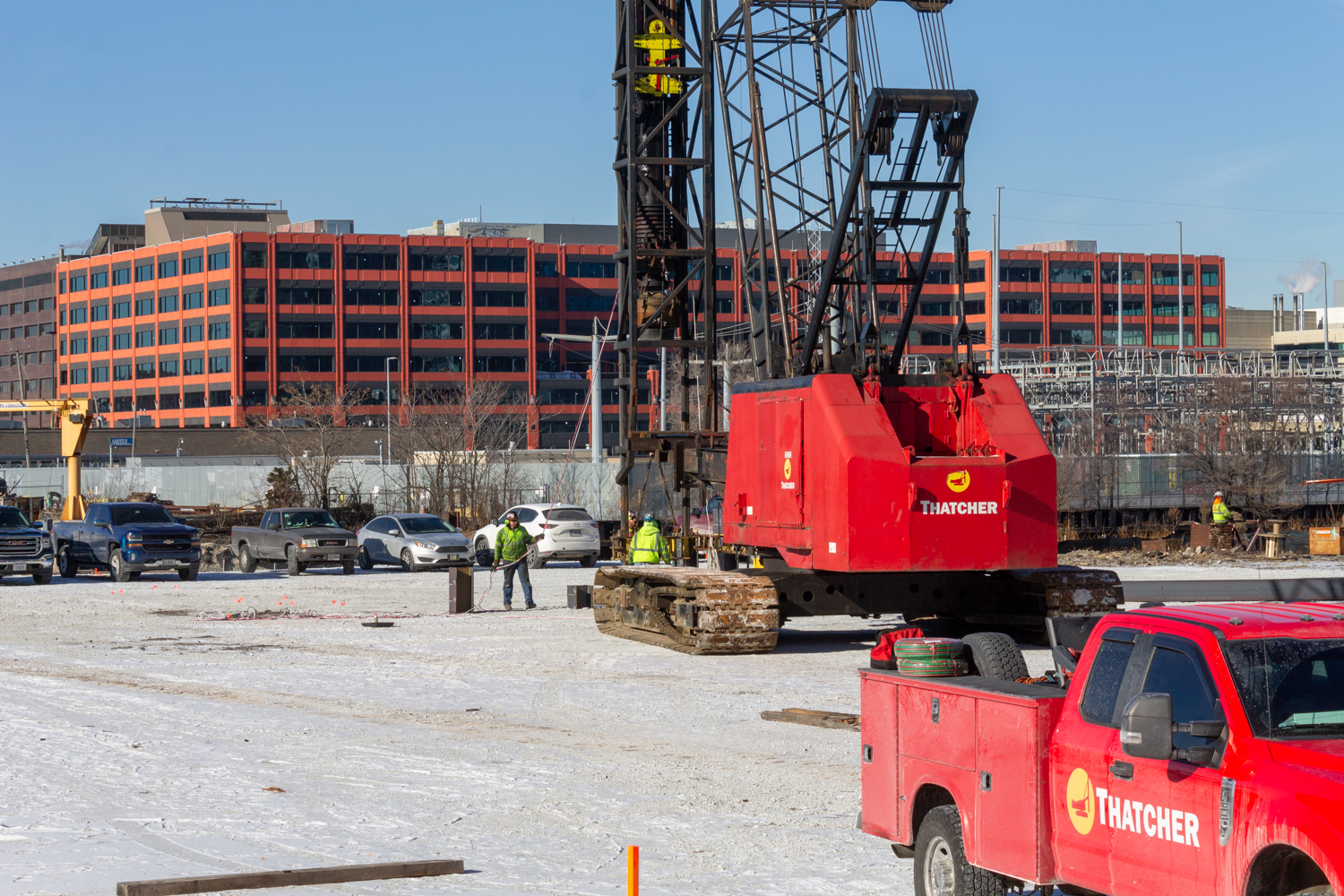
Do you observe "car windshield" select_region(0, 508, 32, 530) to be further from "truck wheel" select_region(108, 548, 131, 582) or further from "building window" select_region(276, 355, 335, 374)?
"building window" select_region(276, 355, 335, 374)

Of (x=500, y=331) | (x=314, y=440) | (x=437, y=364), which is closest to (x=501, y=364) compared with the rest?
(x=500, y=331)

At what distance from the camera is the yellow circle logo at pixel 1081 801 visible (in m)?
6.79

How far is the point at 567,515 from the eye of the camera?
4225 centimetres

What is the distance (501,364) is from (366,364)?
11.4 metres

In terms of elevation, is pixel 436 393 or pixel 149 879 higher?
pixel 436 393

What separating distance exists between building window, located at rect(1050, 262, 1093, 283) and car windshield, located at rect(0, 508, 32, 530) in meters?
123

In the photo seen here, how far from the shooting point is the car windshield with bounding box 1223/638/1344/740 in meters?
6.04

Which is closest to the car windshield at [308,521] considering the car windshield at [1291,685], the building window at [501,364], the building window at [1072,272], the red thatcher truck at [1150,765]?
the red thatcher truck at [1150,765]

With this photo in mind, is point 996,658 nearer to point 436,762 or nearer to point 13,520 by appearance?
point 436,762

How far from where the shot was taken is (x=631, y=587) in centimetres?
2358

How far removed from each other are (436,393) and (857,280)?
104852 mm

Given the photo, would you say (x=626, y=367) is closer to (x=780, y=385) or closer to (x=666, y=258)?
(x=666, y=258)

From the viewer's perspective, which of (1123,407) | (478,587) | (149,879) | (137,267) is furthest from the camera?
(137,267)

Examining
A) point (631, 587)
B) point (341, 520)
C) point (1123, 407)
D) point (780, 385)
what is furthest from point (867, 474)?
point (1123, 407)
